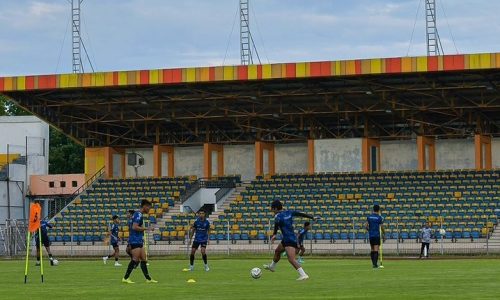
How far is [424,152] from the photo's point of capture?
6738 centimetres

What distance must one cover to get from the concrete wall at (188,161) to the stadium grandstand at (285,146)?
0.30 ft

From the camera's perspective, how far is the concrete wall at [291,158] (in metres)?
72.0

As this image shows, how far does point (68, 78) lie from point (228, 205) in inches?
473

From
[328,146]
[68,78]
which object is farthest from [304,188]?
[68,78]

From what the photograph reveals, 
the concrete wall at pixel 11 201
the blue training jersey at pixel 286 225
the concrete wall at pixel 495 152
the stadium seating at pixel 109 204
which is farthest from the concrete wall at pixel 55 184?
the blue training jersey at pixel 286 225

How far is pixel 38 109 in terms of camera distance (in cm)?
6969

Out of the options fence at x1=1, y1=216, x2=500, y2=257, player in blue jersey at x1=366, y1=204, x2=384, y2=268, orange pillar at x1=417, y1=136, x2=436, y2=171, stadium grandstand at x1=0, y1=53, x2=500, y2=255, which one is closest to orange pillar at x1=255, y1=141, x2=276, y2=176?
stadium grandstand at x1=0, y1=53, x2=500, y2=255

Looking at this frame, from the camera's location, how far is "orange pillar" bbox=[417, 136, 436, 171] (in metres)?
67.1

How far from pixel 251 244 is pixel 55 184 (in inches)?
897

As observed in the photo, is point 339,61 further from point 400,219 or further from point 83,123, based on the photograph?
point 83,123

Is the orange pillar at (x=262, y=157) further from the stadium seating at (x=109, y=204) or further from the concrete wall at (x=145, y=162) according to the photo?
the concrete wall at (x=145, y=162)

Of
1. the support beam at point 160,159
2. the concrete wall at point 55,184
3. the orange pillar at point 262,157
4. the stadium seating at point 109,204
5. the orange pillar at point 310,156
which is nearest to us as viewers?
the stadium seating at point 109,204

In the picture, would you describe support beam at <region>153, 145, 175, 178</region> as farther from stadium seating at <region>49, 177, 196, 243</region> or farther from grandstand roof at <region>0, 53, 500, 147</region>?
stadium seating at <region>49, 177, 196, 243</region>

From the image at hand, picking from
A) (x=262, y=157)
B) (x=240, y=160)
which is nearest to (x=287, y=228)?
(x=262, y=157)
